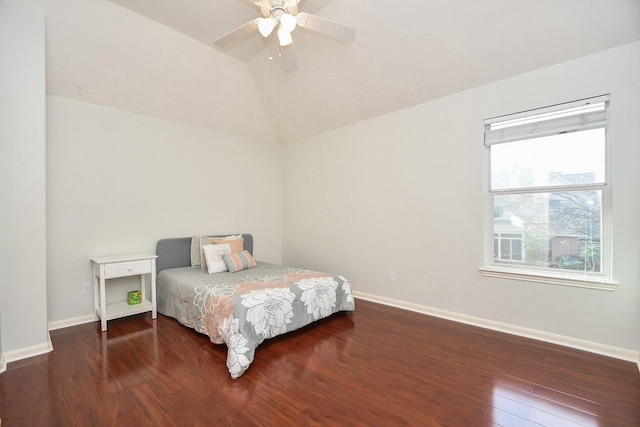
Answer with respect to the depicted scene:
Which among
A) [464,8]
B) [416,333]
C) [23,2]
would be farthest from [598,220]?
[23,2]

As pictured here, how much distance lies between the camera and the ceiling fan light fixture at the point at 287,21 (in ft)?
7.19

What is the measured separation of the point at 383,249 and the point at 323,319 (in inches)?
48.1

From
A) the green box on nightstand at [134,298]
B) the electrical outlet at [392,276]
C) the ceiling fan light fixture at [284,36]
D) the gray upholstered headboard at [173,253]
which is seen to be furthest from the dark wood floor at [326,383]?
the ceiling fan light fixture at [284,36]

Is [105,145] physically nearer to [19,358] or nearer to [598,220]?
[19,358]

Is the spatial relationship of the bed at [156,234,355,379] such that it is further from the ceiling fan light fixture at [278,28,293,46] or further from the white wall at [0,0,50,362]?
the ceiling fan light fixture at [278,28,293,46]

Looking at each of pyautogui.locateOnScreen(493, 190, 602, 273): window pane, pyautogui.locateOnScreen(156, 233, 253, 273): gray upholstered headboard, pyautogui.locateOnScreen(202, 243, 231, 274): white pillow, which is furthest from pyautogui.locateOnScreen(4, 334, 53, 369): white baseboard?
pyautogui.locateOnScreen(493, 190, 602, 273): window pane

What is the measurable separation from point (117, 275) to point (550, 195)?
14.6 ft

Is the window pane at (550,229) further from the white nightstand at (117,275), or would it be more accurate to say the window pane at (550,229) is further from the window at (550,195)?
the white nightstand at (117,275)

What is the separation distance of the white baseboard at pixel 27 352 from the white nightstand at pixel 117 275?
49 centimetres

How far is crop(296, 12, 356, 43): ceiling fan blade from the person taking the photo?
2.25m

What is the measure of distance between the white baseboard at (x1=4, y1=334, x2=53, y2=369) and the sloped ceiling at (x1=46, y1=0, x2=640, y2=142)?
100 inches

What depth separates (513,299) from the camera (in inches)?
116

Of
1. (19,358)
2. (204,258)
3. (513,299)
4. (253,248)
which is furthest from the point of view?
(253,248)

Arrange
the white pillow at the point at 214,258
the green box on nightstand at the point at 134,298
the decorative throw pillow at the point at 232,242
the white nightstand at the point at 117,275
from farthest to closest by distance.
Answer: the decorative throw pillow at the point at 232,242 < the white pillow at the point at 214,258 < the green box on nightstand at the point at 134,298 < the white nightstand at the point at 117,275
